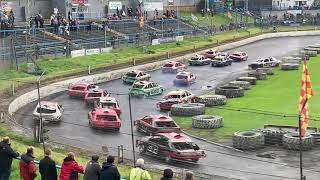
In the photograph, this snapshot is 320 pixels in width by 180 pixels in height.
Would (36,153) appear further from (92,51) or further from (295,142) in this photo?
(92,51)

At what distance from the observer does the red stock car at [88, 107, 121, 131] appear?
32375 mm

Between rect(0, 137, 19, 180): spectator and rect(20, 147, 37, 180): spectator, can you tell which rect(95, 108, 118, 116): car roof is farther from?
rect(20, 147, 37, 180): spectator

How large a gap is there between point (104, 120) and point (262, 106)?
1109cm

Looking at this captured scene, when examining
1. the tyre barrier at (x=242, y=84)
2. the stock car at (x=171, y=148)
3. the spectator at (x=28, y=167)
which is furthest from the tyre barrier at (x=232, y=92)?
the spectator at (x=28, y=167)

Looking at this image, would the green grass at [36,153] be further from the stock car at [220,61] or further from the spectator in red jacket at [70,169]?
the stock car at [220,61]

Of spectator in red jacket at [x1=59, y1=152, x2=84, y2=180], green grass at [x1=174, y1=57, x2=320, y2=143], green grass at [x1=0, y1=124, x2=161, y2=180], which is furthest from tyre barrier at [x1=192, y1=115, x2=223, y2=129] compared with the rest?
spectator in red jacket at [x1=59, y1=152, x2=84, y2=180]

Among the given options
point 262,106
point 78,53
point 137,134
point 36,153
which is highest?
point 78,53

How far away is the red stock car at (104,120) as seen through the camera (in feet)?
106

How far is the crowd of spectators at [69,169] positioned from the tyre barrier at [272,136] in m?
15.4

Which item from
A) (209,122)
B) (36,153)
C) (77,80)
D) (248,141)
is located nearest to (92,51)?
(77,80)

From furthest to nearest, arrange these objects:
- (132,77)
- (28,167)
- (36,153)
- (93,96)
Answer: (132,77) → (93,96) → (36,153) → (28,167)

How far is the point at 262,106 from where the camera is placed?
124ft

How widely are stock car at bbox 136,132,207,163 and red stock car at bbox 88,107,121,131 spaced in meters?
5.52

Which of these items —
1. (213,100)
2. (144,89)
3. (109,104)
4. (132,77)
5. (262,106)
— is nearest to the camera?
(109,104)
